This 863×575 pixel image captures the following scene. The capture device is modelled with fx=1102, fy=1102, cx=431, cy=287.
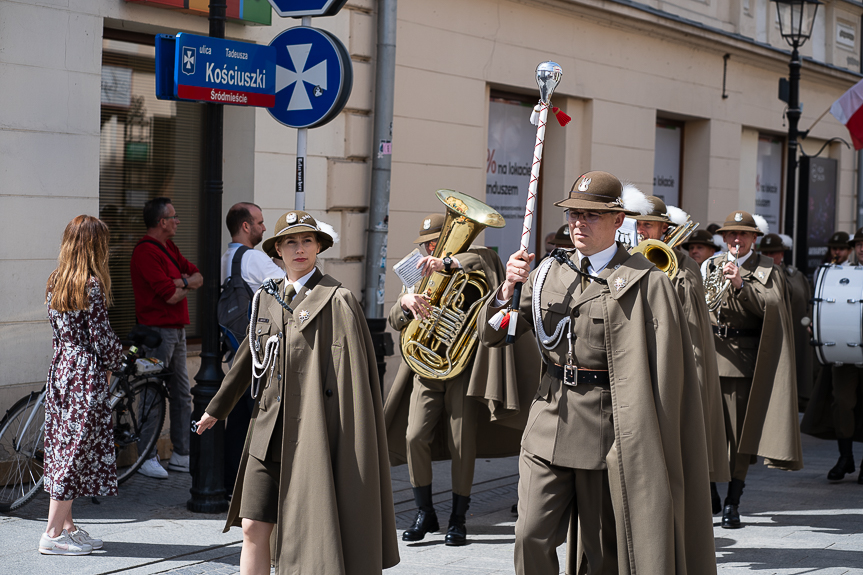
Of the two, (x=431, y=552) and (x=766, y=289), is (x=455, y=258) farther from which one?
(x=766, y=289)

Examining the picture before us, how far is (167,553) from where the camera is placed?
6.17 meters

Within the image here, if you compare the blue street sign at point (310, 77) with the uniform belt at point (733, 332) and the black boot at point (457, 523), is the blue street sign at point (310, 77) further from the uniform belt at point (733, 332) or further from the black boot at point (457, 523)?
the uniform belt at point (733, 332)

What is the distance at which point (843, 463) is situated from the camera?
9.21 m

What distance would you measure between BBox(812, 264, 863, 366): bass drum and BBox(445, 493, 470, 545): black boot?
149 inches

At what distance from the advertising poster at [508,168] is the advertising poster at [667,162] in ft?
9.77

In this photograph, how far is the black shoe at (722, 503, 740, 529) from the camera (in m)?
7.34

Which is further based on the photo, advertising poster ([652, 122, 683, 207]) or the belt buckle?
advertising poster ([652, 122, 683, 207])

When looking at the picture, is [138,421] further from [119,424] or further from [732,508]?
[732,508]

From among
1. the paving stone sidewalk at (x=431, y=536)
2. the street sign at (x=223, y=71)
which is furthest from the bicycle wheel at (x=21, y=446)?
the street sign at (x=223, y=71)

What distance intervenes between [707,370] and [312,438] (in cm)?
269

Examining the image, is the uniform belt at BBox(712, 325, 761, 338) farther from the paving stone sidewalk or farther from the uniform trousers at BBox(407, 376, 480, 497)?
the uniform trousers at BBox(407, 376, 480, 497)

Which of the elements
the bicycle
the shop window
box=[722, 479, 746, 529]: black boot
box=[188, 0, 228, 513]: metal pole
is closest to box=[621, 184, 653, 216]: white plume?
box=[722, 479, 746, 529]: black boot

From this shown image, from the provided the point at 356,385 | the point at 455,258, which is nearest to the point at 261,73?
the point at 455,258

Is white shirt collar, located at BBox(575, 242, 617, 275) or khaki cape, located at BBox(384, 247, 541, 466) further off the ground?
white shirt collar, located at BBox(575, 242, 617, 275)
